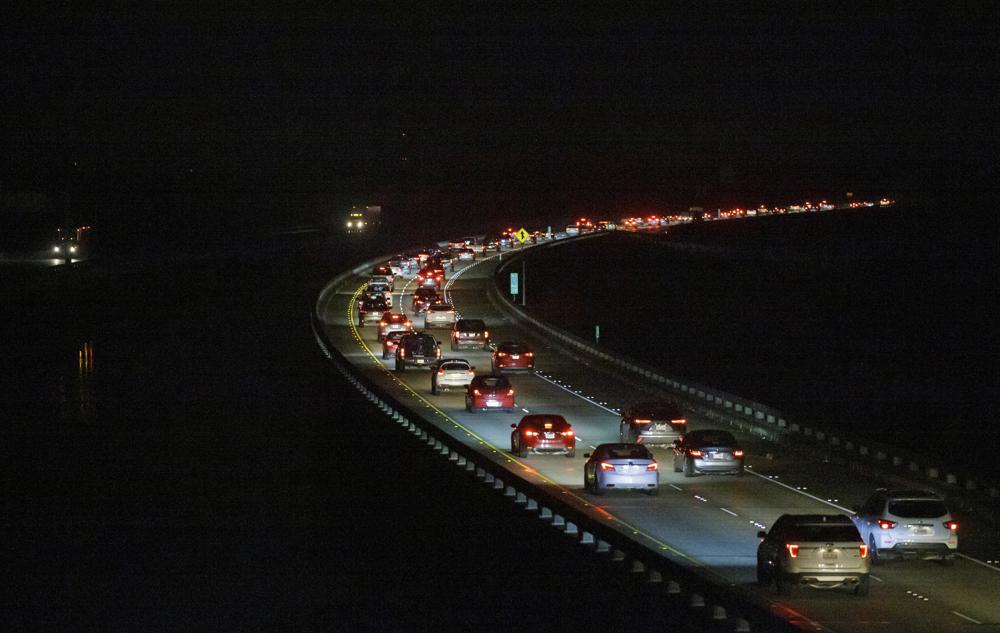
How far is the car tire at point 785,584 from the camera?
21233 mm

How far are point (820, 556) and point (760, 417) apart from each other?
26.2 m

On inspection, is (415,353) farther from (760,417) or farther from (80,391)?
(80,391)

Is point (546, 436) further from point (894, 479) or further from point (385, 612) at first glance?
point (385, 612)

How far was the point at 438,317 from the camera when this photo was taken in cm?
7931

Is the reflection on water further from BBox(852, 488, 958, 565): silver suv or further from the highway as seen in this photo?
BBox(852, 488, 958, 565): silver suv

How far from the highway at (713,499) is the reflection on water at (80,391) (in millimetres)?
12309

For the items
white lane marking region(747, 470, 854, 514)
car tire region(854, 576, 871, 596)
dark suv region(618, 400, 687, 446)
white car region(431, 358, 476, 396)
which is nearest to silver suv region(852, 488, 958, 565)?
car tire region(854, 576, 871, 596)

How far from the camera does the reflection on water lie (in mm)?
62062

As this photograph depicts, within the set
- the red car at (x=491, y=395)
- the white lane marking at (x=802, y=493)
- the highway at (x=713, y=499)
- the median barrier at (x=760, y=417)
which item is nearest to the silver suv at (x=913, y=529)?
the highway at (x=713, y=499)

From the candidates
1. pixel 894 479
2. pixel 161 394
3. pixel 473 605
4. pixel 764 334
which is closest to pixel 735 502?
pixel 894 479

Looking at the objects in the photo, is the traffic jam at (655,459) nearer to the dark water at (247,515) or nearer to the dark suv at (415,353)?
the dark suv at (415,353)

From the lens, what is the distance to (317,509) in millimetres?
36906

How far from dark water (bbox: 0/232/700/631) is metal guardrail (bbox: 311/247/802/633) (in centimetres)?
39

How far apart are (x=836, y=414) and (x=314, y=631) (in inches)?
2443
